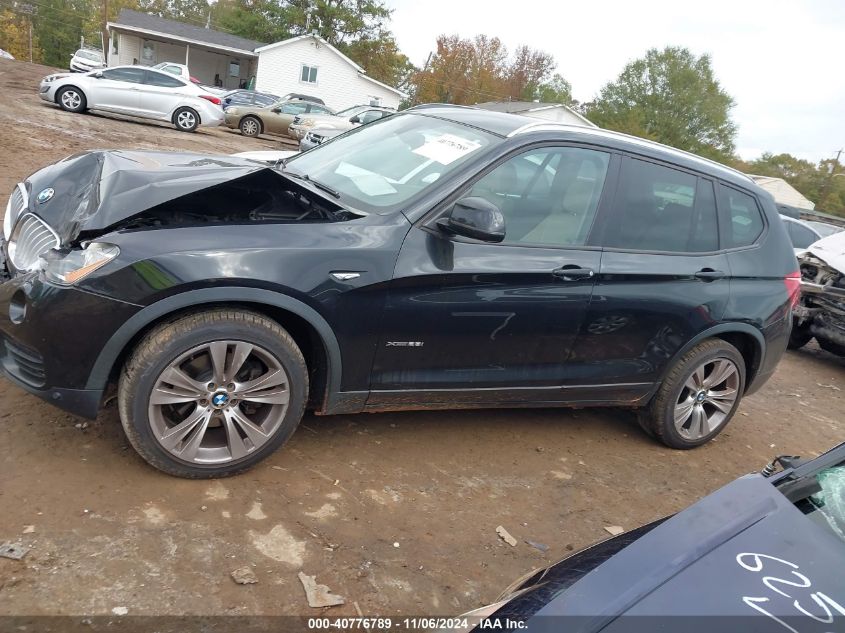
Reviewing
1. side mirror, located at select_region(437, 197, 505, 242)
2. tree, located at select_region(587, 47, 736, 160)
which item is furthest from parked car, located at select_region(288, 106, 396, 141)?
tree, located at select_region(587, 47, 736, 160)

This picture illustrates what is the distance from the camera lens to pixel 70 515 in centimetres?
282

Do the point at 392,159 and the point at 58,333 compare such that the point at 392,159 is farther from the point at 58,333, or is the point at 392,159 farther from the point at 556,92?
the point at 556,92

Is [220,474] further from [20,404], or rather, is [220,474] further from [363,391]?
[20,404]

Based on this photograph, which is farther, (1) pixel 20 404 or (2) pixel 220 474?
(1) pixel 20 404

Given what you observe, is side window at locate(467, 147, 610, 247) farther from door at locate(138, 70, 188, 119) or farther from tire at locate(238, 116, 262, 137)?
tire at locate(238, 116, 262, 137)

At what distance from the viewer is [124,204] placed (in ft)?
9.97

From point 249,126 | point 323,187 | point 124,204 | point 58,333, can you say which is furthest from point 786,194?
point 58,333

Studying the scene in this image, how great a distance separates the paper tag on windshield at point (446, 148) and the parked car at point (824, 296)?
5666mm

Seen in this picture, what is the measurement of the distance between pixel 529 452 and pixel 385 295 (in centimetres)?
157

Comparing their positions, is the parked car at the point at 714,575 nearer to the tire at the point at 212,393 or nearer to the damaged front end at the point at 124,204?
the tire at the point at 212,393

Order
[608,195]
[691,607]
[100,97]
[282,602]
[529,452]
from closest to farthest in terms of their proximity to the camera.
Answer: [691,607] → [282,602] → [608,195] → [529,452] → [100,97]

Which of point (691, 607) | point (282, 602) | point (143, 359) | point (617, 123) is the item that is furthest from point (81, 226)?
point (617, 123)

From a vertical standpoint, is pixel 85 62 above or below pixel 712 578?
above

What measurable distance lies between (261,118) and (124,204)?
21.3 meters
